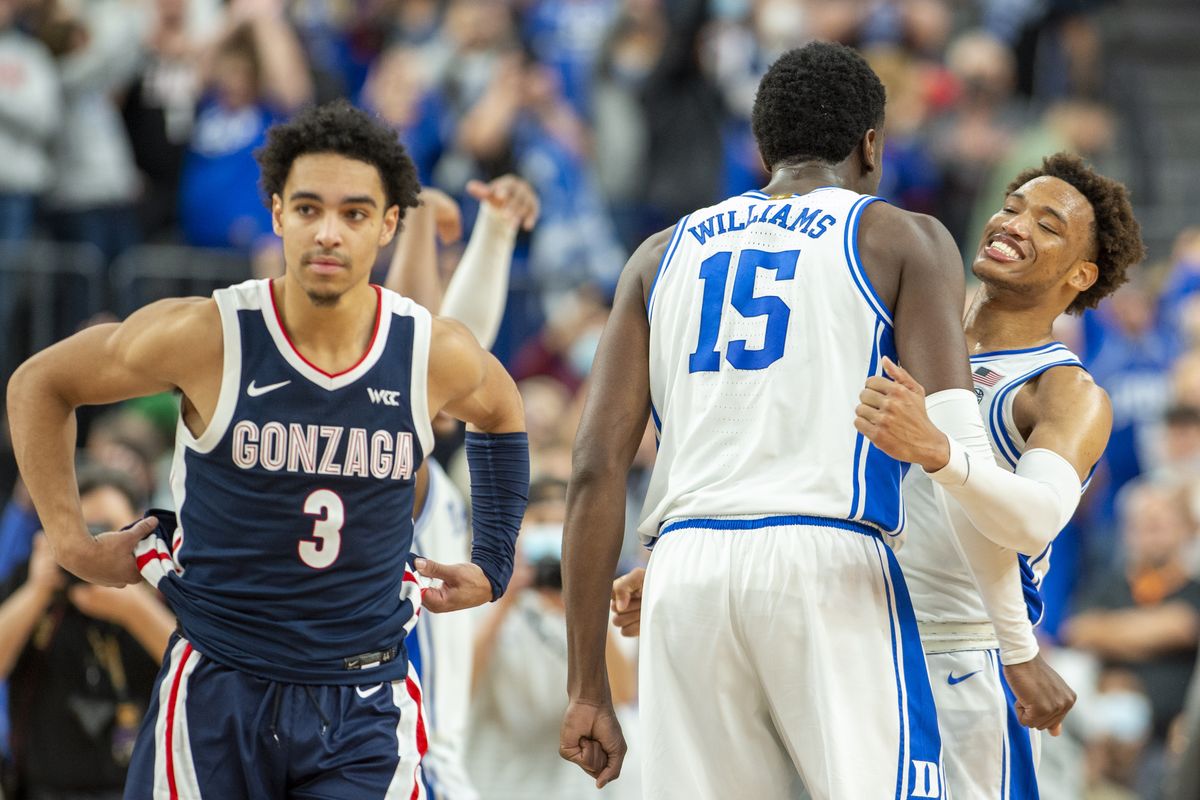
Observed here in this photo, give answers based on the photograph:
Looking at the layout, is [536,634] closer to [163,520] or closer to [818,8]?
[163,520]

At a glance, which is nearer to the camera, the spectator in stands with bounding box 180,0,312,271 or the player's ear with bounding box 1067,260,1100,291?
the player's ear with bounding box 1067,260,1100,291

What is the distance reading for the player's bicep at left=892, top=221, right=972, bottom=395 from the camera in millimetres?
4312

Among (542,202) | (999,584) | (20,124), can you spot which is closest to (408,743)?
(999,584)

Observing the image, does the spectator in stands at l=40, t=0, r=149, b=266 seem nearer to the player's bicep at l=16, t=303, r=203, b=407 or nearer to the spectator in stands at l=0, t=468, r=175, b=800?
the spectator in stands at l=0, t=468, r=175, b=800

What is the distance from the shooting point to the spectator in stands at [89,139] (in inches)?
436

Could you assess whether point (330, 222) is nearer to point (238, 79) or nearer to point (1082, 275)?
point (1082, 275)

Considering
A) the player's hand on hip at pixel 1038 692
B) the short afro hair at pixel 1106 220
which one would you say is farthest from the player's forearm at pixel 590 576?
the short afro hair at pixel 1106 220

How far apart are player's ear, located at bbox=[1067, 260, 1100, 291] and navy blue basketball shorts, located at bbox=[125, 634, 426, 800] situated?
2365 mm

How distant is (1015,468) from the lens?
4.97 meters

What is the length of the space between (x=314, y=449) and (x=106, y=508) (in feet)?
8.31

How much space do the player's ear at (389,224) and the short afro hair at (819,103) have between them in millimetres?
1043

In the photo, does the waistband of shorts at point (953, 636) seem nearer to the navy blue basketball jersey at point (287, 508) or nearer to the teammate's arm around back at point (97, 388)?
the navy blue basketball jersey at point (287, 508)

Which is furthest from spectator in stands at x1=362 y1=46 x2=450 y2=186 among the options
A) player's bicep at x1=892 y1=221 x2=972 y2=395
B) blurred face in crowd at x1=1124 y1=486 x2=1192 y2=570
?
player's bicep at x1=892 y1=221 x2=972 y2=395

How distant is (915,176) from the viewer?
14.1 metres
